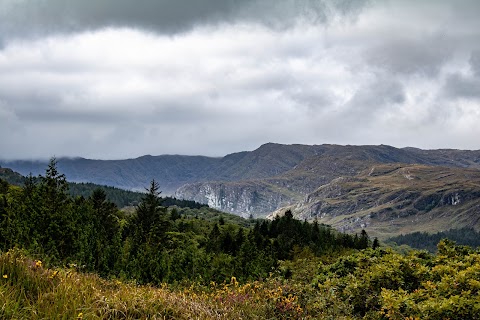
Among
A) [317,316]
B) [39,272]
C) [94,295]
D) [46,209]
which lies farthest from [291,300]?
[46,209]

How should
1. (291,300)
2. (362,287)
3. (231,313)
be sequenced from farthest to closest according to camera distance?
1. (362,287)
2. (291,300)
3. (231,313)

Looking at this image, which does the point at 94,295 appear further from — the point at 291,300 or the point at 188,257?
the point at 188,257

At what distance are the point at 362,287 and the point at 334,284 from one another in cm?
198

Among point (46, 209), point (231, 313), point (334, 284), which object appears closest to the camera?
point (231, 313)

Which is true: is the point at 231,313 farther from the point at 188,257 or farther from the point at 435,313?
Answer: the point at 188,257

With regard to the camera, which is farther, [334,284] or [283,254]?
[283,254]

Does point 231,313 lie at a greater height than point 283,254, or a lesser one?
greater

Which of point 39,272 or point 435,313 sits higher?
point 39,272

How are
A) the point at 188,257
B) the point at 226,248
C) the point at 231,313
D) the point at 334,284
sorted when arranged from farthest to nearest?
the point at 226,248, the point at 188,257, the point at 334,284, the point at 231,313

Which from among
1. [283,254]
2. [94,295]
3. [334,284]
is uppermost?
[94,295]

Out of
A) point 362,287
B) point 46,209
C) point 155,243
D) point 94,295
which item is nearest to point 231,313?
point 94,295

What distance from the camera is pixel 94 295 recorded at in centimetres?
750

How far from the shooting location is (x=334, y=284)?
1560 centimetres

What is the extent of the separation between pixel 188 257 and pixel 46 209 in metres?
18.5
